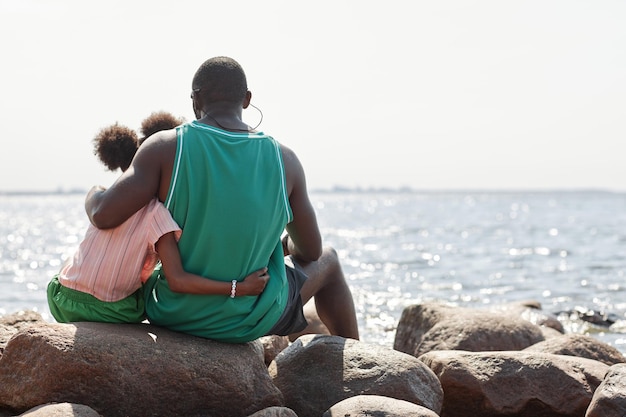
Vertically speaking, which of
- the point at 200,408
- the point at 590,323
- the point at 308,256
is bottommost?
the point at 590,323

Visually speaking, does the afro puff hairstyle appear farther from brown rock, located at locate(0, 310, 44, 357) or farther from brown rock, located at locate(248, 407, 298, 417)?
brown rock, located at locate(248, 407, 298, 417)

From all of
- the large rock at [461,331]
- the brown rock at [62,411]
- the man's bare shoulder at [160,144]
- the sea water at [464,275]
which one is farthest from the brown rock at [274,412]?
the sea water at [464,275]

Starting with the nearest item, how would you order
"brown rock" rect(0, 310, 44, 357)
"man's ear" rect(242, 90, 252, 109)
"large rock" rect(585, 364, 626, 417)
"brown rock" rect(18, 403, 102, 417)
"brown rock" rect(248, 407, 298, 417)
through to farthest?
"brown rock" rect(18, 403, 102, 417) < "brown rock" rect(248, 407, 298, 417) < "large rock" rect(585, 364, 626, 417) < "man's ear" rect(242, 90, 252, 109) < "brown rock" rect(0, 310, 44, 357)

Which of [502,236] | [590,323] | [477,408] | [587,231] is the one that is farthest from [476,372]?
[587,231]

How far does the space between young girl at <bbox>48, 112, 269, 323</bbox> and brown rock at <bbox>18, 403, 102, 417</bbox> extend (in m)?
0.72

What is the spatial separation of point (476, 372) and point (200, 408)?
69.1 inches

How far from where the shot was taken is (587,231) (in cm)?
3562

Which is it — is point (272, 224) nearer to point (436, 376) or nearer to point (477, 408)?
point (436, 376)

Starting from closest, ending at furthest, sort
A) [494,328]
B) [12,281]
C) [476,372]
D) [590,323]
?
[476,372] → [494,328] → [590,323] → [12,281]

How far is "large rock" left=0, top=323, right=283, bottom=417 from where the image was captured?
13.0ft

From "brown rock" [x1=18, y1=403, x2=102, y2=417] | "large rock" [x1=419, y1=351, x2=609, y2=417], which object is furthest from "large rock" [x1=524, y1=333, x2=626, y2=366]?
"brown rock" [x1=18, y1=403, x2=102, y2=417]

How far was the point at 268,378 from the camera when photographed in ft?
14.4

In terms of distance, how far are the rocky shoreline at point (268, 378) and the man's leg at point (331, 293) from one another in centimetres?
35

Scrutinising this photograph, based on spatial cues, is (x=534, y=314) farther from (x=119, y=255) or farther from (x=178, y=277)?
(x=119, y=255)
